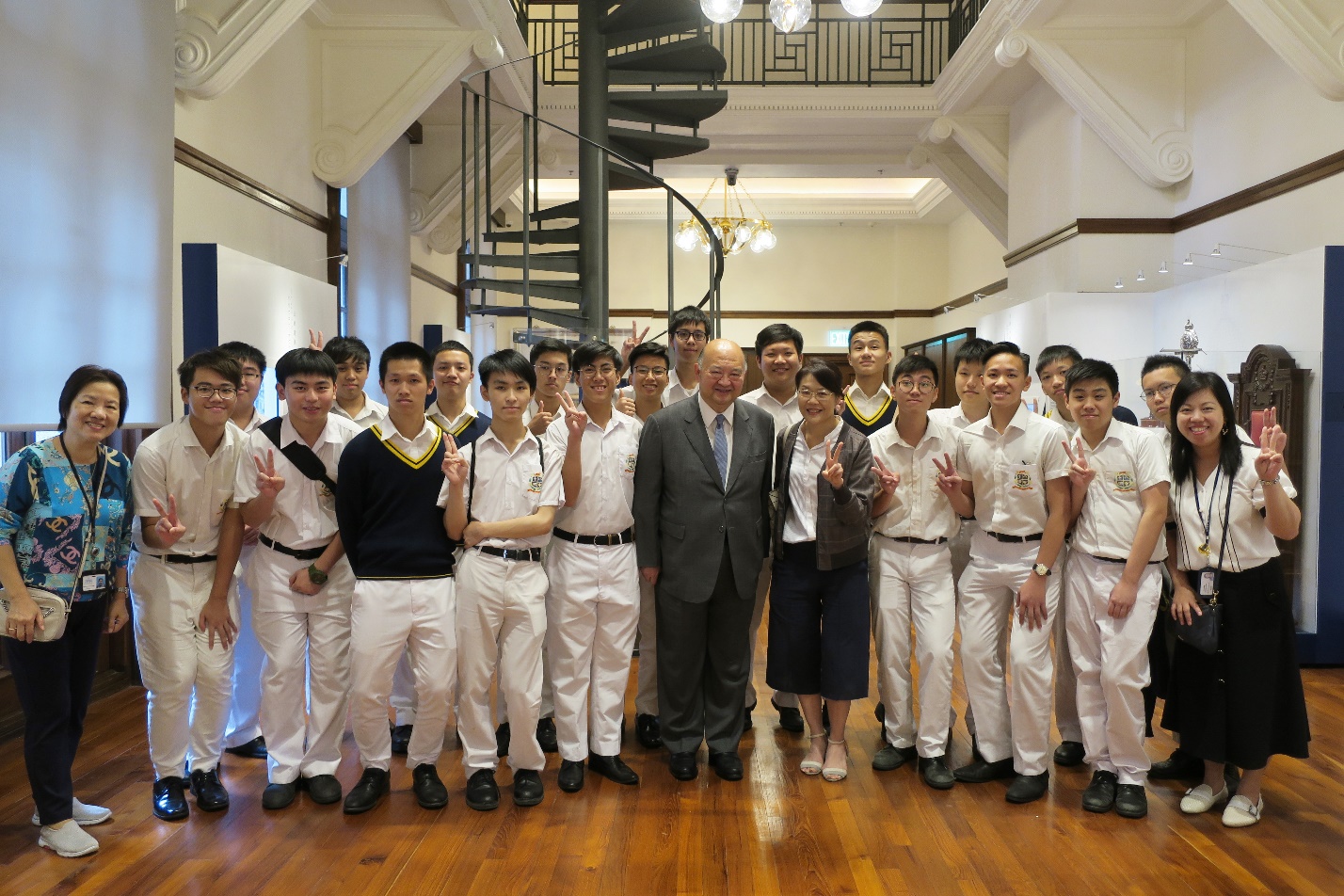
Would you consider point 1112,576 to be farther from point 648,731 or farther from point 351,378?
point 351,378

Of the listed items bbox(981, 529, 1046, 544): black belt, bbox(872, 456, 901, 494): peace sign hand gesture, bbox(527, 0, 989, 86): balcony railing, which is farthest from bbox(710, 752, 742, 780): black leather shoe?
bbox(527, 0, 989, 86): balcony railing

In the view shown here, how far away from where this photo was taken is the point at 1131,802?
329 cm

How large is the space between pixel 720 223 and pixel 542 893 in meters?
9.73

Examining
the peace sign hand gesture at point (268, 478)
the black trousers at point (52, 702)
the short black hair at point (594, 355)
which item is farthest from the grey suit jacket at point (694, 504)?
the black trousers at point (52, 702)

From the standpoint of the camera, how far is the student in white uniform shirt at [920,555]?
3.55 metres

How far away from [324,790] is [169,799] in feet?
1.58

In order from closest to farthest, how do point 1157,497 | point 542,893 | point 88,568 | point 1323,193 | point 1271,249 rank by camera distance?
1. point 542,893
2. point 88,568
3. point 1157,497
4. point 1323,193
5. point 1271,249

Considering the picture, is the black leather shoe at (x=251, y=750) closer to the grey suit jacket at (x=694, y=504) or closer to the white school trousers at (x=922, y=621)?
the grey suit jacket at (x=694, y=504)

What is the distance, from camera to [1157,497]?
322 centimetres

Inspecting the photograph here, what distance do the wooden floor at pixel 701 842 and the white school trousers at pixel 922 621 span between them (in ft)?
0.86

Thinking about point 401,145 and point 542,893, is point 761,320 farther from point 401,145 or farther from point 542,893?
point 542,893

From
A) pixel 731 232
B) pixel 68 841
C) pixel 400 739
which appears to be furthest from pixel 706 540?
pixel 731 232

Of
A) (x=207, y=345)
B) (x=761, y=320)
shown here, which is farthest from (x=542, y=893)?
(x=761, y=320)

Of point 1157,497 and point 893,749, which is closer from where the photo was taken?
point 1157,497
